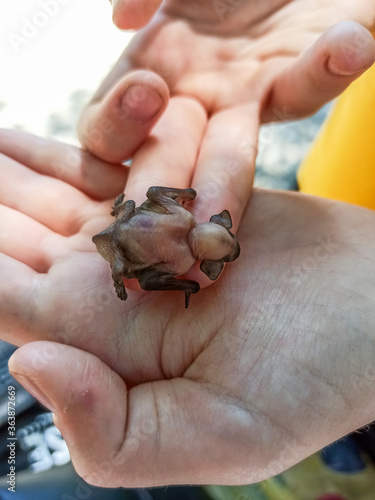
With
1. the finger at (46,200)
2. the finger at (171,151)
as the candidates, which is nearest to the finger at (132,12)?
the finger at (171,151)

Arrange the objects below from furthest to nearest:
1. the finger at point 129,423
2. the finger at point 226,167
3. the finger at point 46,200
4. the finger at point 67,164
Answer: the finger at point 67,164 < the finger at point 46,200 < the finger at point 226,167 < the finger at point 129,423

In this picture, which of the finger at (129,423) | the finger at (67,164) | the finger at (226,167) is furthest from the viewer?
the finger at (67,164)

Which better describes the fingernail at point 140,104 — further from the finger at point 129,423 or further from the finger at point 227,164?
the finger at point 129,423

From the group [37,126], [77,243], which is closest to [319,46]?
[77,243]

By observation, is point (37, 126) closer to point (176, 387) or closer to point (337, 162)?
point (337, 162)

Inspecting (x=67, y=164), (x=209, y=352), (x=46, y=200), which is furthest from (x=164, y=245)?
(x=67, y=164)

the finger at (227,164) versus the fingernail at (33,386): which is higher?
the finger at (227,164)

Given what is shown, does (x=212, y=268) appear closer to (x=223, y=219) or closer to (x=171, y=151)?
(x=223, y=219)
